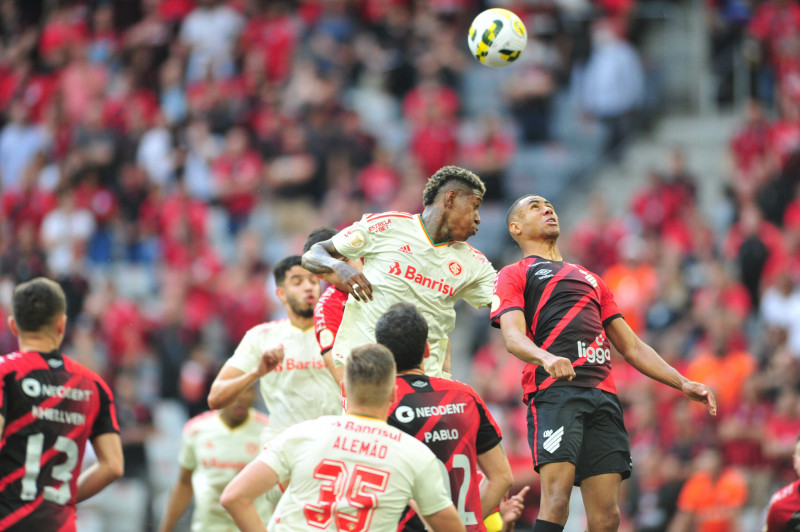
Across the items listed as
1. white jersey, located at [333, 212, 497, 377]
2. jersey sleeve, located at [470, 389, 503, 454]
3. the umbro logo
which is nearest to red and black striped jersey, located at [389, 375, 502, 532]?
jersey sleeve, located at [470, 389, 503, 454]

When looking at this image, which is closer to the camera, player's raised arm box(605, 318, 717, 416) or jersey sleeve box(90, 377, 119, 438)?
jersey sleeve box(90, 377, 119, 438)

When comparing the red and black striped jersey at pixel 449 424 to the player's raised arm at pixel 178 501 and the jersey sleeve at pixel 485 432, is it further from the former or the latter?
the player's raised arm at pixel 178 501

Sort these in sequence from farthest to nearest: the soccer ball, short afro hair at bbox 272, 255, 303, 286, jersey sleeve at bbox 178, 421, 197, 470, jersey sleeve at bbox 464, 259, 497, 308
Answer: jersey sleeve at bbox 178, 421, 197, 470, the soccer ball, short afro hair at bbox 272, 255, 303, 286, jersey sleeve at bbox 464, 259, 497, 308

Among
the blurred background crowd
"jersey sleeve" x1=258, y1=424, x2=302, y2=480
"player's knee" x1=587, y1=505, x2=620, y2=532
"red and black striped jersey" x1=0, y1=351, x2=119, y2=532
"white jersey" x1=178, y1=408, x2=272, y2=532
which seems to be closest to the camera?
"jersey sleeve" x1=258, y1=424, x2=302, y2=480

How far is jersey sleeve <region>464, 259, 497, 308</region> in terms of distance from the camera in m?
8.39

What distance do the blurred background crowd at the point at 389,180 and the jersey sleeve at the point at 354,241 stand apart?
250 inches

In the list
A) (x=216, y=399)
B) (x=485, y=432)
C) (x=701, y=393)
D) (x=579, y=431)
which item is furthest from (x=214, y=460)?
(x=701, y=393)

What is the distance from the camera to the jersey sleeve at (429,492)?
19.9 ft

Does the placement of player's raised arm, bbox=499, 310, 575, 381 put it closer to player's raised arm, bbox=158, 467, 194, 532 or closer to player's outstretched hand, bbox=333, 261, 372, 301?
player's outstretched hand, bbox=333, 261, 372, 301

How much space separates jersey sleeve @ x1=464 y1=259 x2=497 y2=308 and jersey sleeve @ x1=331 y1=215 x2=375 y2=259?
852mm

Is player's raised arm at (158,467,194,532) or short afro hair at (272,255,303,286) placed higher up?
short afro hair at (272,255,303,286)

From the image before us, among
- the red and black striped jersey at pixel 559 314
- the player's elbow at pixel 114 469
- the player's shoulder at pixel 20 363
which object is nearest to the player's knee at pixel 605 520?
the red and black striped jersey at pixel 559 314

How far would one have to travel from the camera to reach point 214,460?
10742 mm

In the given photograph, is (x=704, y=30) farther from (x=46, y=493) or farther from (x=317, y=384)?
(x=46, y=493)
